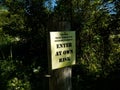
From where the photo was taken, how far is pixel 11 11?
800 centimetres

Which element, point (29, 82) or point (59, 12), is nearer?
point (29, 82)

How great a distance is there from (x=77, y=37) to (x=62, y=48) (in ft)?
13.8

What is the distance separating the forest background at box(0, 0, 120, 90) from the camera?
6840 mm

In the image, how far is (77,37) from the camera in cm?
752

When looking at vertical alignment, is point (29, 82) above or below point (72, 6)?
below

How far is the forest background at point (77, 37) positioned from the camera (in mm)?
6840

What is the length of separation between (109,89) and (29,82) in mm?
1942

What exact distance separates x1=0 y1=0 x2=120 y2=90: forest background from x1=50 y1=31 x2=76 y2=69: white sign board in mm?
3172

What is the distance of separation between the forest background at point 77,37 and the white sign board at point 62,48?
3172mm

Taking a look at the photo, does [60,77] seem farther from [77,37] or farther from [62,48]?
[77,37]

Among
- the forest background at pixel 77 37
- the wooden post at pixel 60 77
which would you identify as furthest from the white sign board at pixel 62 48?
the forest background at pixel 77 37

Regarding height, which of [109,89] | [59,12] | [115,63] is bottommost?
[109,89]

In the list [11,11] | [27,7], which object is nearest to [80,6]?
[27,7]

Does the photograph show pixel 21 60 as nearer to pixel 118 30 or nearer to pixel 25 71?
pixel 25 71
